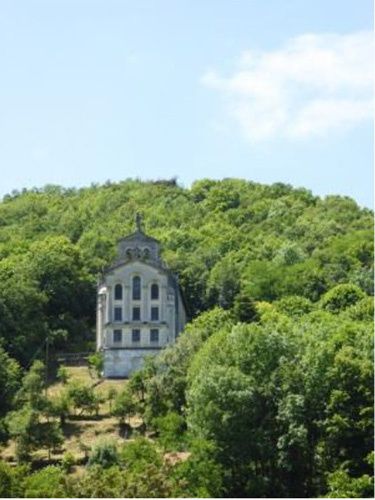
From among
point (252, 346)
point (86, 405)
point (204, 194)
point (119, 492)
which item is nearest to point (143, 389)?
point (86, 405)

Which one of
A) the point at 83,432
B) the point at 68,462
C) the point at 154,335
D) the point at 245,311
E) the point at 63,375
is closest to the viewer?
the point at 68,462

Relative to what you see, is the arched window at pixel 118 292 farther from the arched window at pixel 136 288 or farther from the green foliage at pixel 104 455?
the green foliage at pixel 104 455

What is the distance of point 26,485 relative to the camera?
47188 millimetres

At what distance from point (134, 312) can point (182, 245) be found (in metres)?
32.5

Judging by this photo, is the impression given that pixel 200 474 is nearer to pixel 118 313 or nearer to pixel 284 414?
pixel 284 414

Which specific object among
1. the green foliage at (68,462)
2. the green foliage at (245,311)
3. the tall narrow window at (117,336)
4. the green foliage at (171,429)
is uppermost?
the green foliage at (245,311)

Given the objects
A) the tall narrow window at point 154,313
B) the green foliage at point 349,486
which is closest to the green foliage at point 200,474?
the green foliage at point 349,486

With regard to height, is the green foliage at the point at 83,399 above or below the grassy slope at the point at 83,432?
above

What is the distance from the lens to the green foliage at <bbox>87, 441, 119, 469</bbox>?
54.3m

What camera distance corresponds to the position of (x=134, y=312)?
270 feet

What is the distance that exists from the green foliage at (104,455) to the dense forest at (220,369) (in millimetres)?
122

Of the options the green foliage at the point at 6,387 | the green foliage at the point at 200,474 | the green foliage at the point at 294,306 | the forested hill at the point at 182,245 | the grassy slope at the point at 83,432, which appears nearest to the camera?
the green foliage at the point at 200,474

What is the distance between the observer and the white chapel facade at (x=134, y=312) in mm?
80062

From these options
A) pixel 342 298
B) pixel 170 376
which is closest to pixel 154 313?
pixel 342 298
